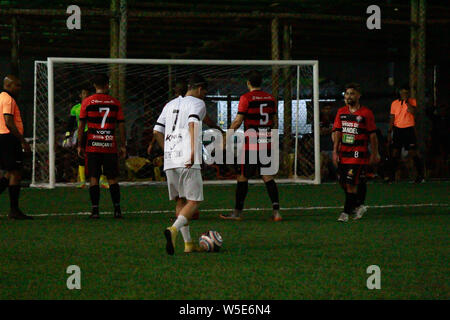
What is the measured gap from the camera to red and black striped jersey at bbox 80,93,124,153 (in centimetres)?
1134

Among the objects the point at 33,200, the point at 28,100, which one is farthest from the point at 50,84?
the point at 28,100

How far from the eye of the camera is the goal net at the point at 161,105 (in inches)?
687

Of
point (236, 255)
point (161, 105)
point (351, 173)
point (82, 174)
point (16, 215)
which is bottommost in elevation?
point (236, 255)

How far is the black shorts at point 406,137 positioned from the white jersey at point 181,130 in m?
10.5

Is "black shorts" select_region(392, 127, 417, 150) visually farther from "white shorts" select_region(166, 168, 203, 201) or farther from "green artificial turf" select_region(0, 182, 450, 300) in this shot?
"white shorts" select_region(166, 168, 203, 201)

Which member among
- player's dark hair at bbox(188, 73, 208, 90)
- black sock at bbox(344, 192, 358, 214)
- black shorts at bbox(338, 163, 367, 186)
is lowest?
black sock at bbox(344, 192, 358, 214)

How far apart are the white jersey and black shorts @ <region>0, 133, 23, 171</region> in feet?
12.0

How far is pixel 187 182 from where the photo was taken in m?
8.07

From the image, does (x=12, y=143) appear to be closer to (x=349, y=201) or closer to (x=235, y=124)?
(x=235, y=124)

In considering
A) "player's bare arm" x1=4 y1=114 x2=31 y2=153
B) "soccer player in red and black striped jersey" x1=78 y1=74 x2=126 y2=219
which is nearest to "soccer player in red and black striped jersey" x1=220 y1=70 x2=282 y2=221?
"soccer player in red and black striped jersey" x1=78 y1=74 x2=126 y2=219

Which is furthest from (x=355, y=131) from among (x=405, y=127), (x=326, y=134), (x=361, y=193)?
(x=326, y=134)

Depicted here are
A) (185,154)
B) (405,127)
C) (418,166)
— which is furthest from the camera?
(418,166)

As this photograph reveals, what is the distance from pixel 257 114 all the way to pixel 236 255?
352 centimetres
